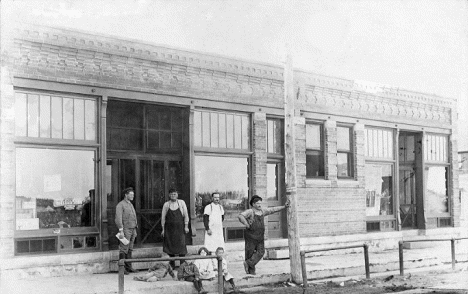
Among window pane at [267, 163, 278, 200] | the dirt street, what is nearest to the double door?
window pane at [267, 163, 278, 200]

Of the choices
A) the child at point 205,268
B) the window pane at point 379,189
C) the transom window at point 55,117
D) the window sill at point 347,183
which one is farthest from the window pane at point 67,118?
the window pane at point 379,189

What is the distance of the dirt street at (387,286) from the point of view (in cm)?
1265

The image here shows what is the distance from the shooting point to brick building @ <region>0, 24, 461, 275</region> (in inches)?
540

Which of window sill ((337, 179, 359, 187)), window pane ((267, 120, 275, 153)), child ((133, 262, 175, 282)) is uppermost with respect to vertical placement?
window pane ((267, 120, 275, 153))

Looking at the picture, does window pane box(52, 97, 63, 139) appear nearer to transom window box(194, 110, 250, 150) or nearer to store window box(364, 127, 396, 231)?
transom window box(194, 110, 250, 150)

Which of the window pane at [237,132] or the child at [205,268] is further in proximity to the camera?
the window pane at [237,132]

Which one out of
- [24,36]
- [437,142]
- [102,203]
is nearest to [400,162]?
[437,142]

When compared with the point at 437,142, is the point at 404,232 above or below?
below

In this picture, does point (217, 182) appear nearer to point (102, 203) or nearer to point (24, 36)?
point (102, 203)

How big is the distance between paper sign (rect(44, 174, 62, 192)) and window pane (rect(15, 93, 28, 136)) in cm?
111

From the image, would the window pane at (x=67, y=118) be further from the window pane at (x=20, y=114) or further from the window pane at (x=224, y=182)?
the window pane at (x=224, y=182)

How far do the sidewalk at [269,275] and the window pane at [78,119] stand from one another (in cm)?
323

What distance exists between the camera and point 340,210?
20531 millimetres

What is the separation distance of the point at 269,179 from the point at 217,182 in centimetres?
209
